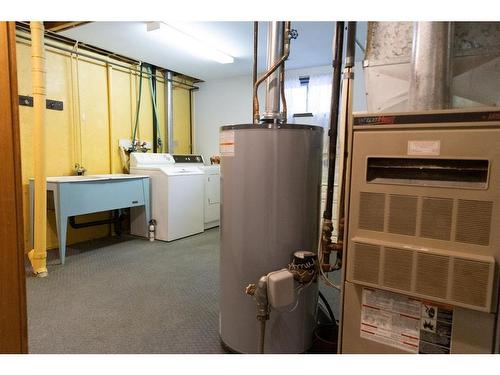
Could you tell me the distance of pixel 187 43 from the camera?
135 inches

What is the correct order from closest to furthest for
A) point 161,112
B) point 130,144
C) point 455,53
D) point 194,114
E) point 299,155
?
point 455,53
point 299,155
point 130,144
point 161,112
point 194,114

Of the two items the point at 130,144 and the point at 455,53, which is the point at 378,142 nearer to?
the point at 455,53

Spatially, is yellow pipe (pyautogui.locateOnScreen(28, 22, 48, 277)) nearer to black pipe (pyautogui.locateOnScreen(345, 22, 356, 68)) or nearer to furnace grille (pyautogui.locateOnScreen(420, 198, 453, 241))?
black pipe (pyautogui.locateOnScreen(345, 22, 356, 68))

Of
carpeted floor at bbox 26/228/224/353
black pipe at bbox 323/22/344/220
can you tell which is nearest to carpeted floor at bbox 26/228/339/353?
carpeted floor at bbox 26/228/224/353

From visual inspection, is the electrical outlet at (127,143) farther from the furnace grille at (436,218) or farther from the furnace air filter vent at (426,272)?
the furnace grille at (436,218)

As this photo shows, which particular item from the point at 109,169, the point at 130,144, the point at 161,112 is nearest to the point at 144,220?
the point at 109,169

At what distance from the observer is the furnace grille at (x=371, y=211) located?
1.13 metres

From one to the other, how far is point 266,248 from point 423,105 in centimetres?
91

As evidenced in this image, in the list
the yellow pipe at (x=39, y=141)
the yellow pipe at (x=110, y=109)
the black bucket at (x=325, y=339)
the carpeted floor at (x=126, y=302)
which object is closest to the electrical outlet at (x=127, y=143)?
the yellow pipe at (x=110, y=109)

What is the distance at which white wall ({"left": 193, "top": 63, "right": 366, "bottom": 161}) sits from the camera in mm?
5059

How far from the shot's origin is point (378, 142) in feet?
3.68

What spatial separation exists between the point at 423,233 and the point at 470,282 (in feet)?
0.64

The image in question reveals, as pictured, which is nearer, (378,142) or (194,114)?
(378,142)

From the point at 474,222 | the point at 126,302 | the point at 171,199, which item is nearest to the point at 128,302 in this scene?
the point at 126,302
